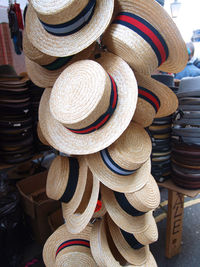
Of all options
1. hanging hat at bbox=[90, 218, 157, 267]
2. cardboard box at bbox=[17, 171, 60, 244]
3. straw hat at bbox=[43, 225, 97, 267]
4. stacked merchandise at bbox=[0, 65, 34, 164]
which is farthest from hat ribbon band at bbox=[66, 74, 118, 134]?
cardboard box at bbox=[17, 171, 60, 244]

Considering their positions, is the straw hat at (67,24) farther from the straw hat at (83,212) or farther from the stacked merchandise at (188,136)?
the stacked merchandise at (188,136)

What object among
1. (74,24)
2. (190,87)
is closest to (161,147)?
(190,87)

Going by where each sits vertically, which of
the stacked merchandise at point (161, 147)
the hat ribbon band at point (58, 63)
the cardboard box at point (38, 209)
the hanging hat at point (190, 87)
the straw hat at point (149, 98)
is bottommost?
the cardboard box at point (38, 209)

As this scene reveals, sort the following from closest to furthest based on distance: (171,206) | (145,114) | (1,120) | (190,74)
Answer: (145,114) < (1,120) < (171,206) < (190,74)

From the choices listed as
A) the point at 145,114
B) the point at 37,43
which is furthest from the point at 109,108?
the point at 37,43

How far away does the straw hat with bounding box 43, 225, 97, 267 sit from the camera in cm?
117

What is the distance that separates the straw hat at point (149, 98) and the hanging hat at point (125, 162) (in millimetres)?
71

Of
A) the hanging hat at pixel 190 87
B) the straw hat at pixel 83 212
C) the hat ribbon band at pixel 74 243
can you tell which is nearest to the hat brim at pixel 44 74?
the straw hat at pixel 83 212

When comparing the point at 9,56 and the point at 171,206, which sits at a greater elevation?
the point at 9,56

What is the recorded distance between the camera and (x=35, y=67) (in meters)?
1.03

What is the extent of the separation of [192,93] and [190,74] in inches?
89.2

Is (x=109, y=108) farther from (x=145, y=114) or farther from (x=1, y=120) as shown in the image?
(x=1, y=120)

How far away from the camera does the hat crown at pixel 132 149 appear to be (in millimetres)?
902

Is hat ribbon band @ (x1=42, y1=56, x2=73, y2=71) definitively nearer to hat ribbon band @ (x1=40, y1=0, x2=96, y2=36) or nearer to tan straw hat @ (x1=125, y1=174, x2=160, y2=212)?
hat ribbon band @ (x1=40, y1=0, x2=96, y2=36)
